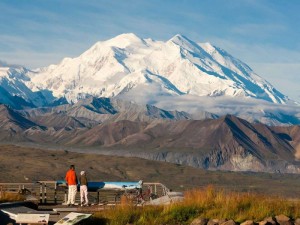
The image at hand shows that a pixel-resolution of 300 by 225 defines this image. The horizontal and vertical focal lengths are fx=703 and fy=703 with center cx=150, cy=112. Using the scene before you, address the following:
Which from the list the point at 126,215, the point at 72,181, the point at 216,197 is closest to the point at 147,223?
the point at 126,215

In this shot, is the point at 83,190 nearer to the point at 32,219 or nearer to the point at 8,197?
the point at 8,197

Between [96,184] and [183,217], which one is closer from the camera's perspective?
[183,217]

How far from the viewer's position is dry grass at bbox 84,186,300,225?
90.5 feet

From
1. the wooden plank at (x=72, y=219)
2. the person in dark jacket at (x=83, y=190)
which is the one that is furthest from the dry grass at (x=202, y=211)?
the person in dark jacket at (x=83, y=190)

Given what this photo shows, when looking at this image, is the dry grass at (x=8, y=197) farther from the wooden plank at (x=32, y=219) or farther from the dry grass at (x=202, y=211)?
the wooden plank at (x=32, y=219)

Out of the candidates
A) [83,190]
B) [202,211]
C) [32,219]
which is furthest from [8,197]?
[202,211]

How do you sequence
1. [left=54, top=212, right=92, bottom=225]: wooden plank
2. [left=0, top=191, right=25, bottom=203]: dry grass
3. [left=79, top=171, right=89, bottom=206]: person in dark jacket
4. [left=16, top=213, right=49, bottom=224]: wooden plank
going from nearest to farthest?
1. [left=54, top=212, right=92, bottom=225]: wooden plank
2. [left=16, top=213, right=49, bottom=224]: wooden plank
3. [left=0, top=191, right=25, bottom=203]: dry grass
4. [left=79, top=171, right=89, bottom=206]: person in dark jacket

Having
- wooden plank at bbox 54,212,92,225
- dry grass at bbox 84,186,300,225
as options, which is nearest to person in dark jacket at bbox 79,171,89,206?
dry grass at bbox 84,186,300,225

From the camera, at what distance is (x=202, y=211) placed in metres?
28.8

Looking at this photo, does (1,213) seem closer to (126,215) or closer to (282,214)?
(126,215)

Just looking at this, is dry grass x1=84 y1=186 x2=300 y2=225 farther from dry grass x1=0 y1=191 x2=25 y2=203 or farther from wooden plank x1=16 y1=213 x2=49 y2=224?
dry grass x1=0 y1=191 x2=25 y2=203

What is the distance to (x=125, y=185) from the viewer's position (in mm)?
44500

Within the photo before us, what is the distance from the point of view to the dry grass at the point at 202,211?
27.6 m

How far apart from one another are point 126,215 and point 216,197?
4.42 metres
